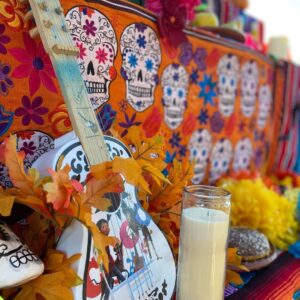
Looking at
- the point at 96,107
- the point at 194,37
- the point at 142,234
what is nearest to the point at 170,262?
the point at 142,234

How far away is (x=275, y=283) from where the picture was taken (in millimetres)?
651

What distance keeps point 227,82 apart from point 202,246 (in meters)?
0.68

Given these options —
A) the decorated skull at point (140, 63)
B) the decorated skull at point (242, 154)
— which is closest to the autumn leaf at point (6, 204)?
the decorated skull at point (140, 63)

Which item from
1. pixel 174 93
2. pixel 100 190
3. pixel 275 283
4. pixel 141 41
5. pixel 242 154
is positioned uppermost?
pixel 141 41

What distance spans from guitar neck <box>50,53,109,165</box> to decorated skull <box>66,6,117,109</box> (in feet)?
0.41

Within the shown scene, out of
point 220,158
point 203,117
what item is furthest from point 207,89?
point 220,158

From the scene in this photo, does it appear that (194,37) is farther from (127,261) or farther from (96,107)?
(127,261)

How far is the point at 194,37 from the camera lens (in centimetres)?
89

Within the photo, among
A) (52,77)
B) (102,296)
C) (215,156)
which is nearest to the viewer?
(102,296)

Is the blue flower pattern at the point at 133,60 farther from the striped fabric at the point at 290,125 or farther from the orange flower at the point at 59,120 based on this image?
the striped fabric at the point at 290,125

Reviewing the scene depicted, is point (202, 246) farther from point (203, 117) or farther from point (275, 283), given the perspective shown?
point (203, 117)

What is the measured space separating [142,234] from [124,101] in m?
0.30

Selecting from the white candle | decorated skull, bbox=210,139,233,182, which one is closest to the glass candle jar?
the white candle

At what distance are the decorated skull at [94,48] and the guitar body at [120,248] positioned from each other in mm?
161
